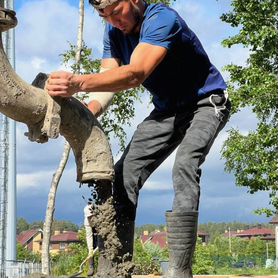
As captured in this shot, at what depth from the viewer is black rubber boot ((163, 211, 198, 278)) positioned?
353cm

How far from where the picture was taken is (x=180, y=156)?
12.2 ft

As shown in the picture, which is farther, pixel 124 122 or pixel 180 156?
pixel 124 122

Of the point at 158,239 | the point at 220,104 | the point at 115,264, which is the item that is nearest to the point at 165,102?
the point at 220,104

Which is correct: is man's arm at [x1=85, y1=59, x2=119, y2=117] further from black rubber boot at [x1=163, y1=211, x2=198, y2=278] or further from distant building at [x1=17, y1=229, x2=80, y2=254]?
distant building at [x1=17, y1=229, x2=80, y2=254]

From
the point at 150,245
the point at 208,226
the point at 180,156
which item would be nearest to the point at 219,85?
the point at 180,156

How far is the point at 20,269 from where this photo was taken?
10938mm

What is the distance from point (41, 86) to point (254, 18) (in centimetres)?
1703

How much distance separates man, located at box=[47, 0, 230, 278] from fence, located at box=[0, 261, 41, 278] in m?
4.88

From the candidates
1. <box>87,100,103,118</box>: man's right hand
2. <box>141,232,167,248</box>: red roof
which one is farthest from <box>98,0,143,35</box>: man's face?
<box>141,232,167,248</box>: red roof

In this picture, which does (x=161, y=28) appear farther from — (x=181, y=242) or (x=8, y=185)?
(x=8, y=185)

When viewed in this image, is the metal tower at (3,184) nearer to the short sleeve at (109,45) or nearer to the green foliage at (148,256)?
the green foliage at (148,256)

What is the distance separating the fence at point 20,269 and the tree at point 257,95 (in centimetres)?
768

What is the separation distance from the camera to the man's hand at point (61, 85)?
10.5 feet

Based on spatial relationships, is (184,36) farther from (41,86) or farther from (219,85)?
(41,86)
